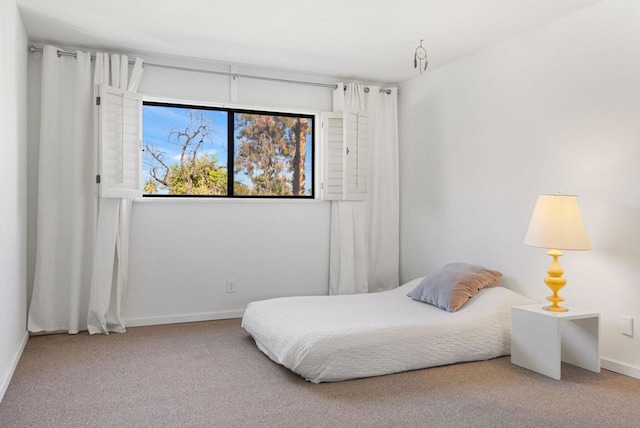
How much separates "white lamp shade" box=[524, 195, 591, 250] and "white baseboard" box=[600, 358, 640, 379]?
760 millimetres

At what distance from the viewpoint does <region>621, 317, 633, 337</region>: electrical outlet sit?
3.12 m

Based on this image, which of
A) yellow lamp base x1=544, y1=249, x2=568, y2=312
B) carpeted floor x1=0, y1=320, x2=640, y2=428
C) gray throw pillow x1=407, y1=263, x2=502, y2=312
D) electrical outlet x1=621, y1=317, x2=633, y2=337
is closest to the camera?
carpeted floor x1=0, y1=320, x2=640, y2=428

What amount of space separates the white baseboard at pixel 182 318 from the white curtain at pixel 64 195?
1.32 feet

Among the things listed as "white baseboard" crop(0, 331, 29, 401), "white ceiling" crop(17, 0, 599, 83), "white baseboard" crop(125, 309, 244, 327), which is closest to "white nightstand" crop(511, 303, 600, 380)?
"white ceiling" crop(17, 0, 599, 83)

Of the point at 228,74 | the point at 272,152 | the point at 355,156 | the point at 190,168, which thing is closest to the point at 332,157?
the point at 355,156

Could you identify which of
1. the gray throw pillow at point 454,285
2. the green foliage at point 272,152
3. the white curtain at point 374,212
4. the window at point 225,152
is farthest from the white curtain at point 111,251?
the gray throw pillow at point 454,285

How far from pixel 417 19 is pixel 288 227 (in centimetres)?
229

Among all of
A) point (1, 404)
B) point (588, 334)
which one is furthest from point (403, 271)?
point (1, 404)

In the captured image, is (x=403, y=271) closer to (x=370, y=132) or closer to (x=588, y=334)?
(x=370, y=132)

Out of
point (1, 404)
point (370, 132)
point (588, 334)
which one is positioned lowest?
point (1, 404)

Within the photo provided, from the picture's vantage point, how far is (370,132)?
207 inches

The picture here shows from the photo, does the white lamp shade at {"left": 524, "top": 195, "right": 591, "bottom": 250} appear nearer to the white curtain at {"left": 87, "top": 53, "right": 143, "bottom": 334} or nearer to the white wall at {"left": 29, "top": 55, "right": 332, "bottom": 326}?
the white wall at {"left": 29, "top": 55, "right": 332, "bottom": 326}

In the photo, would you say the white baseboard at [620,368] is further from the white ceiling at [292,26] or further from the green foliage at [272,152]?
the green foliage at [272,152]

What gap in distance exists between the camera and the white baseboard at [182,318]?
173 inches
